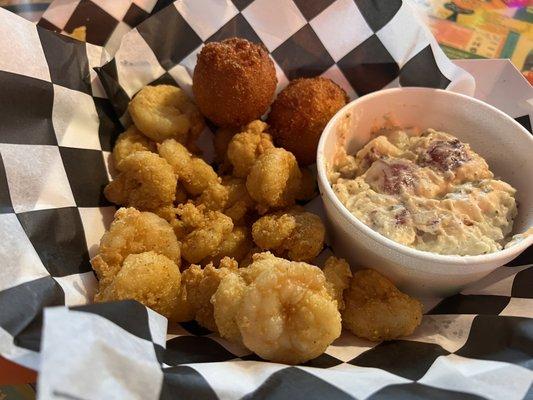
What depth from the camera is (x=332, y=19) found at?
1.99 metres

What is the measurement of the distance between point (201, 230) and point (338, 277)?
44cm

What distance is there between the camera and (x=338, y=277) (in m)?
1.54

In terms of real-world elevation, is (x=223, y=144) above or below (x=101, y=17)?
below

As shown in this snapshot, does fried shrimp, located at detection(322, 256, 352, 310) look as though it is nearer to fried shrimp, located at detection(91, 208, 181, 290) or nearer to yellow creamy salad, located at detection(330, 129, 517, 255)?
yellow creamy salad, located at detection(330, 129, 517, 255)

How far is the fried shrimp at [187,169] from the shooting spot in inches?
68.5

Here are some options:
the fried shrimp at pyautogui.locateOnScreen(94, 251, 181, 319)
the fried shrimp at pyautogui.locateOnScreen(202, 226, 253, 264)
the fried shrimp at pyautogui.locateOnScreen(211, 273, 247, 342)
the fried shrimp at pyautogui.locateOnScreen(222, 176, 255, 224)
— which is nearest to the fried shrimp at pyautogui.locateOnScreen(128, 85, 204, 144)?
the fried shrimp at pyautogui.locateOnScreen(222, 176, 255, 224)

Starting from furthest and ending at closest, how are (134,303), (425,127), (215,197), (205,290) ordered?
(425,127), (215,197), (205,290), (134,303)

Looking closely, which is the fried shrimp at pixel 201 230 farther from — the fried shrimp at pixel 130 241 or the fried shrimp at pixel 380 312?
the fried shrimp at pixel 380 312

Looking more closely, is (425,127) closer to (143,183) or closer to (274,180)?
(274,180)

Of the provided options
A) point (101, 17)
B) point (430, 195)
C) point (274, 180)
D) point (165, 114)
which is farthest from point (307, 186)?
point (101, 17)

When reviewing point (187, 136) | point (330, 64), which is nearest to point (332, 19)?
point (330, 64)

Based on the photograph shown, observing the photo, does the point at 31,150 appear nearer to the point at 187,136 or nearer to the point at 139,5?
the point at 187,136

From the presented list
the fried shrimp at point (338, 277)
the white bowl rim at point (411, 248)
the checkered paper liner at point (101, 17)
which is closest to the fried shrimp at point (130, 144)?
the checkered paper liner at point (101, 17)

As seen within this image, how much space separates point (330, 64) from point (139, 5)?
0.75 meters
